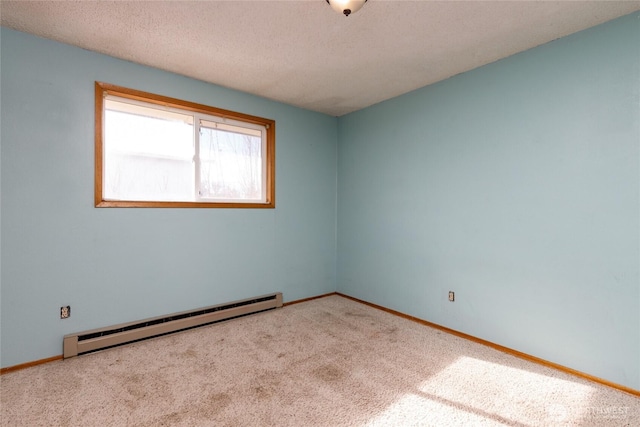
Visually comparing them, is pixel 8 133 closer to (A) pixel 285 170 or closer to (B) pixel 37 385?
(B) pixel 37 385

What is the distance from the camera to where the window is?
2.65 metres

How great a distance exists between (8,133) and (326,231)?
127 inches

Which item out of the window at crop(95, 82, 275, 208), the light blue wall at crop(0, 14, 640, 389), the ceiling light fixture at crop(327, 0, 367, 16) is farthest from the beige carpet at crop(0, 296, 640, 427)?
the ceiling light fixture at crop(327, 0, 367, 16)

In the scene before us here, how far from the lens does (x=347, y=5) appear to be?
1786mm

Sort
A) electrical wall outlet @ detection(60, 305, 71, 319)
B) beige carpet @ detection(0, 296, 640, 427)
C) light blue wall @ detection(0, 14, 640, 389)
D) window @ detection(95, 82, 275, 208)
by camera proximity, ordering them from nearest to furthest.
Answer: beige carpet @ detection(0, 296, 640, 427) < light blue wall @ detection(0, 14, 640, 389) < electrical wall outlet @ detection(60, 305, 71, 319) < window @ detection(95, 82, 275, 208)

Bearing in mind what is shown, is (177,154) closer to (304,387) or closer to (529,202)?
(304,387)

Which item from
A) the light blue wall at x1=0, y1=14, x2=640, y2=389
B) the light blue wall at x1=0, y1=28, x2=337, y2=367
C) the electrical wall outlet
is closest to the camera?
the light blue wall at x1=0, y1=14, x2=640, y2=389

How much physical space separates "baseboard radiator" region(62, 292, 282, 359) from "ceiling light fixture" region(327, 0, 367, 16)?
9.49 ft

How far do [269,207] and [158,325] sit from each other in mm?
1652

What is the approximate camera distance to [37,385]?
200 centimetres

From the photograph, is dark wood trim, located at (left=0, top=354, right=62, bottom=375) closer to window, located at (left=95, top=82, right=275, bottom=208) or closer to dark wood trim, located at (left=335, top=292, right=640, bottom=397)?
window, located at (left=95, top=82, right=275, bottom=208)

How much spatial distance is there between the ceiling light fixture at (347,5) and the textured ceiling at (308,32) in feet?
0.40

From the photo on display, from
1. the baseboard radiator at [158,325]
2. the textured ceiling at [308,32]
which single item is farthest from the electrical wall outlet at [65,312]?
the textured ceiling at [308,32]

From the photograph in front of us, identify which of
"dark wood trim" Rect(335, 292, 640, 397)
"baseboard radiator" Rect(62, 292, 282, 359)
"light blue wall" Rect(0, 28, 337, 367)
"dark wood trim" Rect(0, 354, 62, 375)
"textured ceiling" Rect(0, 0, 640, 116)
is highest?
"textured ceiling" Rect(0, 0, 640, 116)
